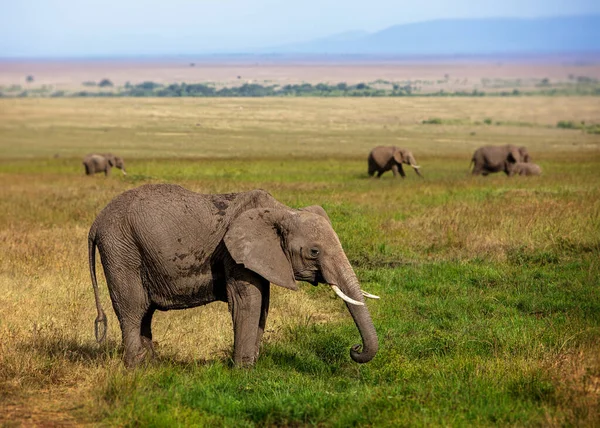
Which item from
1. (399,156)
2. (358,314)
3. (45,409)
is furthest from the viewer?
(399,156)

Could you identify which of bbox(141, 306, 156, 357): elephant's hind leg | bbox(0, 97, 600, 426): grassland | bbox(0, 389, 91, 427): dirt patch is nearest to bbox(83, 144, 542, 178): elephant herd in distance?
bbox(0, 97, 600, 426): grassland

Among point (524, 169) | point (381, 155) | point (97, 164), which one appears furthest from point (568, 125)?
point (97, 164)

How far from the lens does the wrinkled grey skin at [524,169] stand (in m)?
34.1

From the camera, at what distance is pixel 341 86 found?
79.2m

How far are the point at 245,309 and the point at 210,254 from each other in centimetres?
68

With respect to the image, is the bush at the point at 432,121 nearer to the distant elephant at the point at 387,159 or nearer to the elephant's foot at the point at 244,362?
the distant elephant at the point at 387,159

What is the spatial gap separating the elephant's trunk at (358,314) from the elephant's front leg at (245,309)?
73 centimetres

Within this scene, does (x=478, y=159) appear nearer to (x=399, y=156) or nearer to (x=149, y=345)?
(x=399, y=156)

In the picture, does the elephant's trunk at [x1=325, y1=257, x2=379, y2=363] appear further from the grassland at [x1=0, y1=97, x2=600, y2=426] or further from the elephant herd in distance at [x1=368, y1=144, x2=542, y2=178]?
the elephant herd in distance at [x1=368, y1=144, x2=542, y2=178]

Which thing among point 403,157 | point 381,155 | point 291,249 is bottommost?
point 403,157

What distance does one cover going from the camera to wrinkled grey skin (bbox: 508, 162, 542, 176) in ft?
112

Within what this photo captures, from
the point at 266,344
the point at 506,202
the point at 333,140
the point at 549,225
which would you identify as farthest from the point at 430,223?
the point at 333,140

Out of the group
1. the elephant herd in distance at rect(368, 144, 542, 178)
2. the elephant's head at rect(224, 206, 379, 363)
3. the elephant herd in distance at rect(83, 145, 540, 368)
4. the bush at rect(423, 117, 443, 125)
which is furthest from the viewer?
the bush at rect(423, 117, 443, 125)

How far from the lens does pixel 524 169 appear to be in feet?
113
